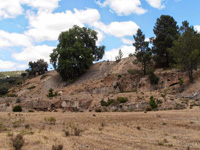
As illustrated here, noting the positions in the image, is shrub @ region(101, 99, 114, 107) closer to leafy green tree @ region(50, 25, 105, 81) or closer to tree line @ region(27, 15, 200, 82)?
tree line @ region(27, 15, 200, 82)

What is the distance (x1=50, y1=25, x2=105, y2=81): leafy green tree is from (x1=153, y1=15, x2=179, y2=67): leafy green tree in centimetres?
1843

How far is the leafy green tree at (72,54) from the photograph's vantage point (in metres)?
46.4

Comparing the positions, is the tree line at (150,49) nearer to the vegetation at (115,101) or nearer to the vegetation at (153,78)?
the vegetation at (153,78)

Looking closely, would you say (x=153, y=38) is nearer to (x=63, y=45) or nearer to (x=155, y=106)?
(x=155, y=106)

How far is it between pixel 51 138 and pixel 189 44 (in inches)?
1035

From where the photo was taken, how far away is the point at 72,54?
46781 mm

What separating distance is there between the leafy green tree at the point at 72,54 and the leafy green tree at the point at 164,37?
1843 centimetres

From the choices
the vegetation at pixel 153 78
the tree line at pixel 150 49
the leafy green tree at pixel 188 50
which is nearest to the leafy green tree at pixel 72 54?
the tree line at pixel 150 49

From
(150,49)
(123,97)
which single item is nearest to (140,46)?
(150,49)

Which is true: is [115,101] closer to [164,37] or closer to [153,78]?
[153,78]

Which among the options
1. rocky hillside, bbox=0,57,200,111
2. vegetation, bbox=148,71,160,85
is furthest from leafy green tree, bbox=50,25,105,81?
vegetation, bbox=148,71,160,85

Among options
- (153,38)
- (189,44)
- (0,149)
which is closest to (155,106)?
(189,44)

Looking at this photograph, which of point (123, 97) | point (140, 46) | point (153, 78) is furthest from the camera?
point (140, 46)

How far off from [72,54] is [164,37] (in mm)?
23002
